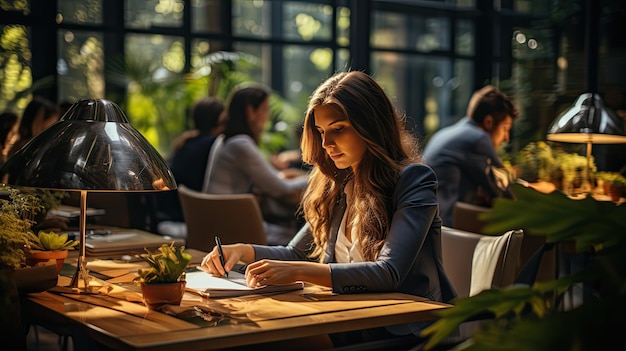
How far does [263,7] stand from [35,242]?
20.6 feet

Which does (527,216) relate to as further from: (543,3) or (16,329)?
(543,3)

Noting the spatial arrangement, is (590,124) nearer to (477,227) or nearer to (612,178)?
(612,178)

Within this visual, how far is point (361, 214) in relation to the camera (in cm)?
295

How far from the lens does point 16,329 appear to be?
1.95 metres

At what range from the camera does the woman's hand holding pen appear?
9.38 feet

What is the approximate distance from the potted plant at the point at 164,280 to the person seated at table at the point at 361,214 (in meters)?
0.29

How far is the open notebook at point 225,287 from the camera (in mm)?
2570

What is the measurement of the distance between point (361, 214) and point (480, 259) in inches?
18.9

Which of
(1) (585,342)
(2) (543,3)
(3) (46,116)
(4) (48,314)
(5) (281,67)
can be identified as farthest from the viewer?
(5) (281,67)

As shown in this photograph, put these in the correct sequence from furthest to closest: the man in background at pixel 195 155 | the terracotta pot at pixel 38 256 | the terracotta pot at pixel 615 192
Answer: the man in background at pixel 195 155 < the terracotta pot at pixel 615 192 < the terracotta pot at pixel 38 256

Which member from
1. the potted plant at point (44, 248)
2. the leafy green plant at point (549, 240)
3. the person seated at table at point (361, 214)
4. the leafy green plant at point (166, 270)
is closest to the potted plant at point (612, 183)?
the person seated at table at point (361, 214)

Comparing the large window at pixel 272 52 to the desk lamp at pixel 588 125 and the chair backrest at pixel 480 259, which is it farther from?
the chair backrest at pixel 480 259

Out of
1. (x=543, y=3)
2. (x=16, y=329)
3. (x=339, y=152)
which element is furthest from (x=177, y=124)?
(x=16, y=329)

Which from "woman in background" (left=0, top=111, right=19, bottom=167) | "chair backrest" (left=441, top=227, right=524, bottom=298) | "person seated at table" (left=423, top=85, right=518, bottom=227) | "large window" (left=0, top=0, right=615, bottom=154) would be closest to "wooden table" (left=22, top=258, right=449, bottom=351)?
"chair backrest" (left=441, top=227, right=524, bottom=298)
